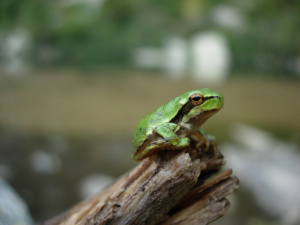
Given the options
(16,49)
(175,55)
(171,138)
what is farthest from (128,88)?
(171,138)

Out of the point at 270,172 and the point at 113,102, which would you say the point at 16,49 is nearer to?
the point at 113,102

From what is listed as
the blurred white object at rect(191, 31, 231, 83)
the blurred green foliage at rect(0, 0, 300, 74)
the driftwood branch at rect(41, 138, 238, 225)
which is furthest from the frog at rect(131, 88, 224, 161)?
the blurred green foliage at rect(0, 0, 300, 74)

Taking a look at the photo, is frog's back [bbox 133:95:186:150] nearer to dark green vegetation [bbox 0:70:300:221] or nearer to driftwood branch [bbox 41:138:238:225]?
driftwood branch [bbox 41:138:238:225]

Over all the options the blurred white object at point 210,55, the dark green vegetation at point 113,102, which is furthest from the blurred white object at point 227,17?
the dark green vegetation at point 113,102

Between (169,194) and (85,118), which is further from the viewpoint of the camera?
(85,118)

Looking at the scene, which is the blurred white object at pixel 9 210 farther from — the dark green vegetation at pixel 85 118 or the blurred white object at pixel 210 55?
the blurred white object at pixel 210 55

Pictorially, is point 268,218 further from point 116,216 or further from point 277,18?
point 277,18
